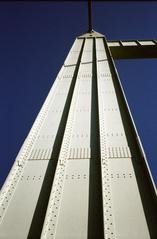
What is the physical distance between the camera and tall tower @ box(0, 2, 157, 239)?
4.02 meters

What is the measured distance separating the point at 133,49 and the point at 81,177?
11.8 m

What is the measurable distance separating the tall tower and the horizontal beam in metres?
7.68

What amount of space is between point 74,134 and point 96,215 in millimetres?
2463

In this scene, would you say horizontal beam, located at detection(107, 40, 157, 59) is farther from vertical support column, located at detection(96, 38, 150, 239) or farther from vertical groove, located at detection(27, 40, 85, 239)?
vertical groove, located at detection(27, 40, 85, 239)

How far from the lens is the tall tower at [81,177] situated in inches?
158

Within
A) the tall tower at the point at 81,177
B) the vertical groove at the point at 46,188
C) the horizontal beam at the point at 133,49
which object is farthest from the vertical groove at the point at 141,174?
the horizontal beam at the point at 133,49

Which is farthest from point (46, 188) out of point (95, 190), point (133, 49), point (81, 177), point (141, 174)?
point (133, 49)

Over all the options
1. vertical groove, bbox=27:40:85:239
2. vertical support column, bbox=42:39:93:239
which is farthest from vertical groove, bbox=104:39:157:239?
vertical groove, bbox=27:40:85:239

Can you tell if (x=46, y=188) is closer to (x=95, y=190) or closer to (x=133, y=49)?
(x=95, y=190)

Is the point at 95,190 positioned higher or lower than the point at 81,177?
lower

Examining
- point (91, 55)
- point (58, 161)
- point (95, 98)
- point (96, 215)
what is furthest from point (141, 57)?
point (96, 215)

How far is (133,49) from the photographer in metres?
15.4

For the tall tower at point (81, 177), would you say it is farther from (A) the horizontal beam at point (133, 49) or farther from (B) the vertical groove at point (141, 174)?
(A) the horizontal beam at point (133, 49)

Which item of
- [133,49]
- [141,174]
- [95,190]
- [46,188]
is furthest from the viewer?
[133,49]
